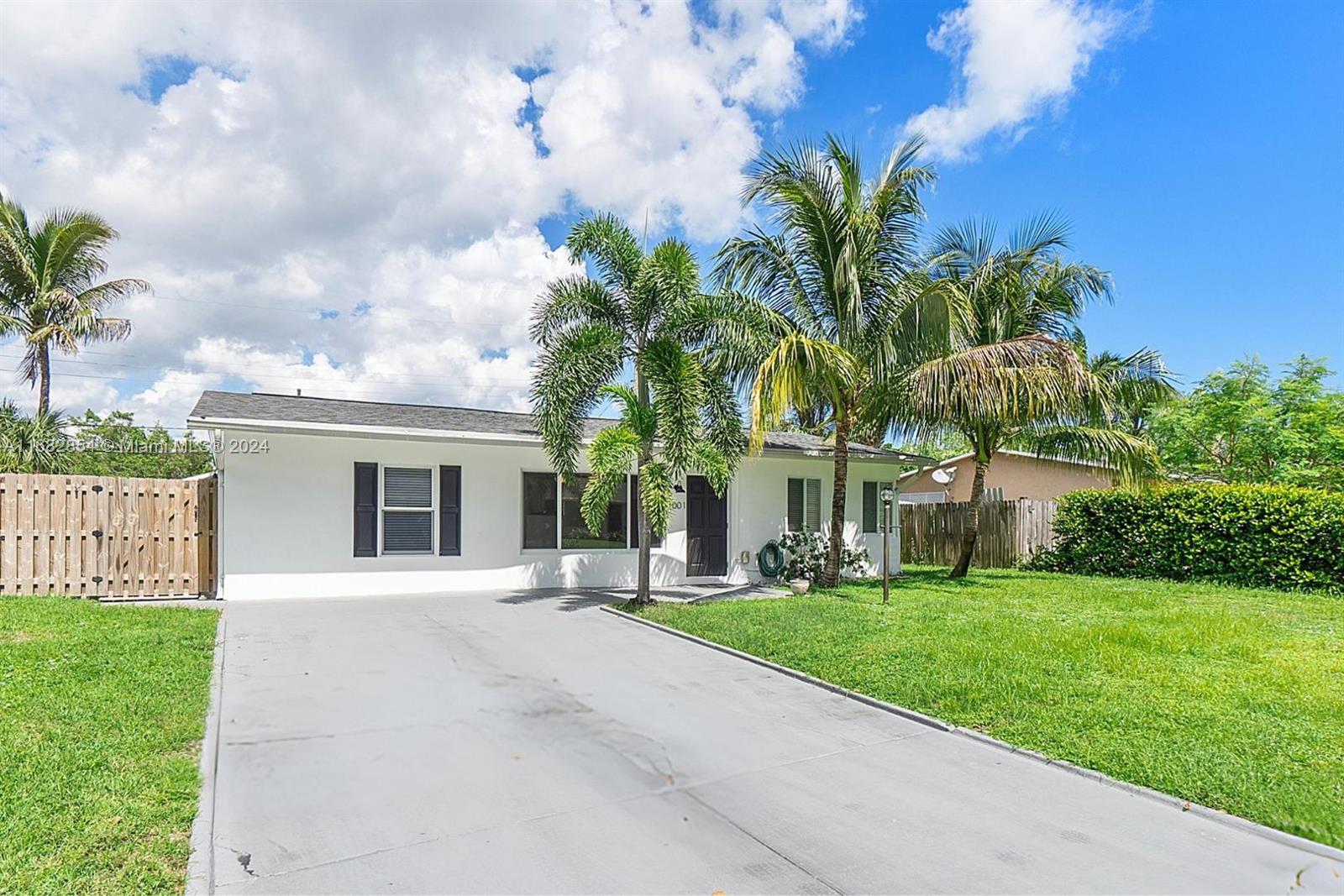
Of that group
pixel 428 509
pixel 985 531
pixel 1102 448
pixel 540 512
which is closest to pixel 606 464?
pixel 540 512

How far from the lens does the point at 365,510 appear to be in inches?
425

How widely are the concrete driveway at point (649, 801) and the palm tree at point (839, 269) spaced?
6.28m

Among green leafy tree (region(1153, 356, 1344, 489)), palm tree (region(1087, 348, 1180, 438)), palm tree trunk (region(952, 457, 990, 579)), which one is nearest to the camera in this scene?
palm tree trunk (region(952, 457, 990, 579))

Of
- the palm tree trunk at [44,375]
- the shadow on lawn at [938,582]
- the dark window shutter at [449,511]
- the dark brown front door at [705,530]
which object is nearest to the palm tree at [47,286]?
the palm tree trunk at [44,375]

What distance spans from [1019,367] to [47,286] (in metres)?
19.1

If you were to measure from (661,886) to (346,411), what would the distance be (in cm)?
1004

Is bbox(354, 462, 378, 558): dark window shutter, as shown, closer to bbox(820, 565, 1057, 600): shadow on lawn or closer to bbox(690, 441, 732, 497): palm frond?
bbox(690, 441, 732, 497): palm frond

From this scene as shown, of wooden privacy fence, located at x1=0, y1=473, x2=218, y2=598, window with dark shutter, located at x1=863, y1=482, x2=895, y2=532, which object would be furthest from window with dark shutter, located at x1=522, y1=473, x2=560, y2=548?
window with dark shutter, located at x1=863, y1=482, x2=895, y2=532

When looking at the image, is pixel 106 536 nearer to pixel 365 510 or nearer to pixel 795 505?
pixel 365 510

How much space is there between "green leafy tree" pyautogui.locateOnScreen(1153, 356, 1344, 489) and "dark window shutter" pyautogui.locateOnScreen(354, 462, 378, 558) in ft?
63.4

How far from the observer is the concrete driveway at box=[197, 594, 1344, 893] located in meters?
3.05

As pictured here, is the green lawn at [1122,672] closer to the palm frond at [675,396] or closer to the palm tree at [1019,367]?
the palm frond at [675,396]

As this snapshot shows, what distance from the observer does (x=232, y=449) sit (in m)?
9.93

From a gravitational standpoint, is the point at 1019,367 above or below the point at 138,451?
above
